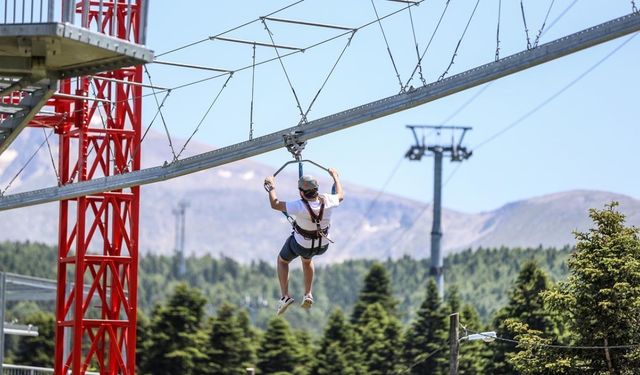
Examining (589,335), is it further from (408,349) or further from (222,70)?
(408,349)

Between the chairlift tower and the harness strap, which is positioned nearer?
the harness strap

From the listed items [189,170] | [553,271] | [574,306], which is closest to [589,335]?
[574,306]

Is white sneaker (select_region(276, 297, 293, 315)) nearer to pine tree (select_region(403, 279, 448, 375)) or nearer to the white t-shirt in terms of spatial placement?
the white t-shirt

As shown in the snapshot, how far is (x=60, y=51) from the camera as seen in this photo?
17516 mm

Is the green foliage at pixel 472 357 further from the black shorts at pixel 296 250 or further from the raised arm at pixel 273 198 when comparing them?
the raised arm at pixel 273 198

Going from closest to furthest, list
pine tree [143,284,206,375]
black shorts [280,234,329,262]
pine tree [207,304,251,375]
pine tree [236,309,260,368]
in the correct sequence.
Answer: black shorts [280,234,329,262] < pine tree [143,284,206,375] < pine tree [207,304,251,375] < pine tree [236,309,260,368]

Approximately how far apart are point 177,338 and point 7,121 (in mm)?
48981

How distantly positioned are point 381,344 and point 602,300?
34.9 metres

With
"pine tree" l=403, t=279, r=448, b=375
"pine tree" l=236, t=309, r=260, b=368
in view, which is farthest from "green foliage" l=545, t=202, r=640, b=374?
"pine tree" l=236, t=309, r=260, b=368

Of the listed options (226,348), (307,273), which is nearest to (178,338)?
(226,348)

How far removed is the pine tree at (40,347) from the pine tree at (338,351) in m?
13.5

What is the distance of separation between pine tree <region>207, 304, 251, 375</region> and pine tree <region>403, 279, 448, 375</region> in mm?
8240

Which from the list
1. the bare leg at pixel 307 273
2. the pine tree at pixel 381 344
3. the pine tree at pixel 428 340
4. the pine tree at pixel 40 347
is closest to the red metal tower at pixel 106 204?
the bare leg at pixel 307 273

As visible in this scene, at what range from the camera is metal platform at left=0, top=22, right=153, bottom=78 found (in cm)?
1680
